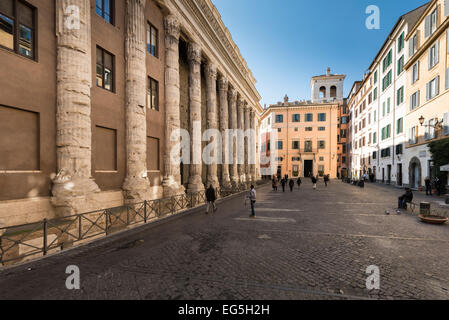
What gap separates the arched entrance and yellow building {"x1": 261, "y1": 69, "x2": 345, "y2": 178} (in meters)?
25.8

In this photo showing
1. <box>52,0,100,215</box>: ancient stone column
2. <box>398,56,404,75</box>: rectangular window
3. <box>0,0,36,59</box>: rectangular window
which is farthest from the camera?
<box>398,56,404,75</box>: rectangular window

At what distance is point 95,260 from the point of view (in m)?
5.79

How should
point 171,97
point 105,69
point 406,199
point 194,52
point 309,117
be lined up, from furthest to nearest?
point 309,117
point 194,52
point 171,97
point 406,199
point 105,69

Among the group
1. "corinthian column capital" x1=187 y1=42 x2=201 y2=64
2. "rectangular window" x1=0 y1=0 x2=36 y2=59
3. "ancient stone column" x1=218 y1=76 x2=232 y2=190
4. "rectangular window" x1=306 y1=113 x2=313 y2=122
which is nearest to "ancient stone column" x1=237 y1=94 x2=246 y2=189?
"ancient stone column" x1=218 y1=76 x2=232 y2=190

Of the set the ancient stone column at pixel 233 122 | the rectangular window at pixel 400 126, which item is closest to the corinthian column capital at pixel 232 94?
the ancient stone column at pixel 233 122

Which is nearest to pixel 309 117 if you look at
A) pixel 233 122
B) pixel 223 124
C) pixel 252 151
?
pixel 252 151

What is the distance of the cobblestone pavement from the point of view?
4219mm

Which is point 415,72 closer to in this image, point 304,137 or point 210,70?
point 210,70

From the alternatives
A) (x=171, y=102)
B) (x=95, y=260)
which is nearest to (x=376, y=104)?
(x=171, y=102)

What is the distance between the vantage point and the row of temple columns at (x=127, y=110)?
8508 millimetres

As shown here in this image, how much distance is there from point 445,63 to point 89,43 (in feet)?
88.5

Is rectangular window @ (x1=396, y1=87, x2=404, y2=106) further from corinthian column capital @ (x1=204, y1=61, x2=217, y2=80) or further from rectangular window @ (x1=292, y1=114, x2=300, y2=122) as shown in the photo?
rectangular window @ (x1=292, y1=114, x2=300, y2=122)

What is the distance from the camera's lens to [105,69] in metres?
11.0

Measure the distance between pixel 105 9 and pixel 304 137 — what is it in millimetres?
48063
